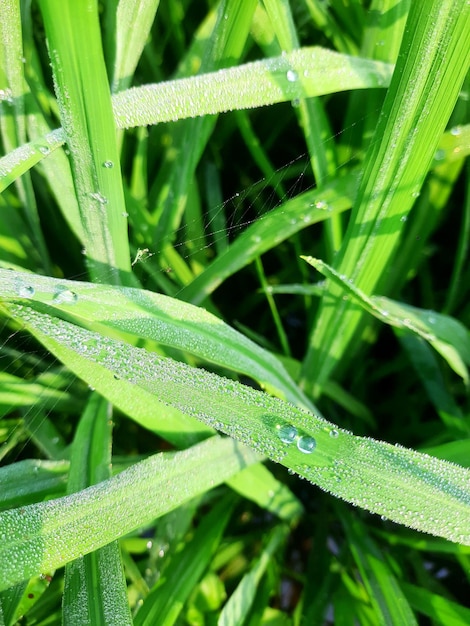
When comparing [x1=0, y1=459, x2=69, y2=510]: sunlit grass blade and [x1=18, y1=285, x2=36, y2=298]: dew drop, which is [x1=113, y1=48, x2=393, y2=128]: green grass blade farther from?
[x1=0, y1=459, x2=69, y2=510]: sunlit grass blade

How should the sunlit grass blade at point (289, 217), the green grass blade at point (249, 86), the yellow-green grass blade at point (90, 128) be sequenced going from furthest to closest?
the sunlit grass blade at point (289, 217)
the green grass blade at point (249, 86)
the yellow-green grass blade at point (90, 128)

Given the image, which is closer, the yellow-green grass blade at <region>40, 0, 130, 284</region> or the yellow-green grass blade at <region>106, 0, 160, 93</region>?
the yellow-green grass blade at <region>40, 0, 130, 284</region>

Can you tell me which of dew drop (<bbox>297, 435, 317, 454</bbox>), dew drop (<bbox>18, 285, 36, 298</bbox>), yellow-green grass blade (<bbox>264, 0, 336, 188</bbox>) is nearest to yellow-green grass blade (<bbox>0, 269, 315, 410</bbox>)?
dew drop (<bbox>18, 285, 36, 298</bbox>)

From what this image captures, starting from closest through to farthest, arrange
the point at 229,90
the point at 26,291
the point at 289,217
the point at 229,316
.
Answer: the point at 26,291 → the point at 229,90 → the point at 289,217 → the point at 229,316

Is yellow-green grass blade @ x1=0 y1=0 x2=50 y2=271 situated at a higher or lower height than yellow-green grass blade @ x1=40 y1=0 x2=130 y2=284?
higher

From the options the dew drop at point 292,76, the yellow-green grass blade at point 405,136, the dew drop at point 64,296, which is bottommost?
the dew drop at point 64,296

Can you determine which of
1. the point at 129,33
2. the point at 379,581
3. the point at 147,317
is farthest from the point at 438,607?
the point at 129,33

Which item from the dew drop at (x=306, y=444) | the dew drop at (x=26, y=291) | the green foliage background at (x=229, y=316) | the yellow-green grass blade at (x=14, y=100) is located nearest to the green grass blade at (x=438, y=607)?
the green foliage background at (x=229, y=316)

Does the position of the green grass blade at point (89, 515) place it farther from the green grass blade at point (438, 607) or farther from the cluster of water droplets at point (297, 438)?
the green grass blade at point (438, 607)

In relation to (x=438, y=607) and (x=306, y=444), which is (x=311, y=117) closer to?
(x=306, y=444)
